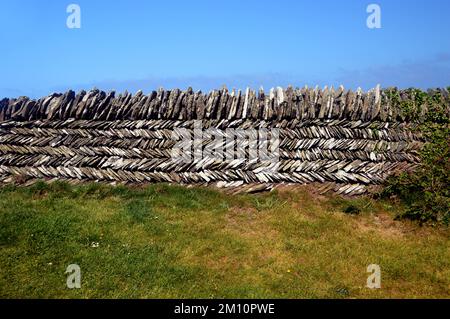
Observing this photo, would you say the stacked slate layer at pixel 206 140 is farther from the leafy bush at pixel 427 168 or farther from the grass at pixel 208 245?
the grass at pixel 208 245

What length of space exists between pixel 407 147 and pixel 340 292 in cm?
634

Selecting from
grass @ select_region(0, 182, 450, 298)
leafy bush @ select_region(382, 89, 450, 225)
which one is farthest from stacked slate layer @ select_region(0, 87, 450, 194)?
grass @ select_region(0, 182, 450, 298)

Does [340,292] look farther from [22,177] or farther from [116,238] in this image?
[22,177]

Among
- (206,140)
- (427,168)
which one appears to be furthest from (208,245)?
(427,168)

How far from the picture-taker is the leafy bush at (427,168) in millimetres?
10539

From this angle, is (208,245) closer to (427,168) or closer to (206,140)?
(206,140)

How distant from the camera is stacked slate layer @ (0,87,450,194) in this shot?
478 inches

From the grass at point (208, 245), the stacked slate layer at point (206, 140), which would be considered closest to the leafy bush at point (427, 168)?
the stacked slate layer at point (206, 140)

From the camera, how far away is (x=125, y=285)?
7520mm

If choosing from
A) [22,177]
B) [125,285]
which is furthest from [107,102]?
[125,285]

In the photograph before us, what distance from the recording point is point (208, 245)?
9.20 metres

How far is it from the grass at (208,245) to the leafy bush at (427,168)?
577 millimetres

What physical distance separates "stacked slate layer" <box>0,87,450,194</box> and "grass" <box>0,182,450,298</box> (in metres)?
0.74

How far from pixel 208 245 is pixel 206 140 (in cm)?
425
